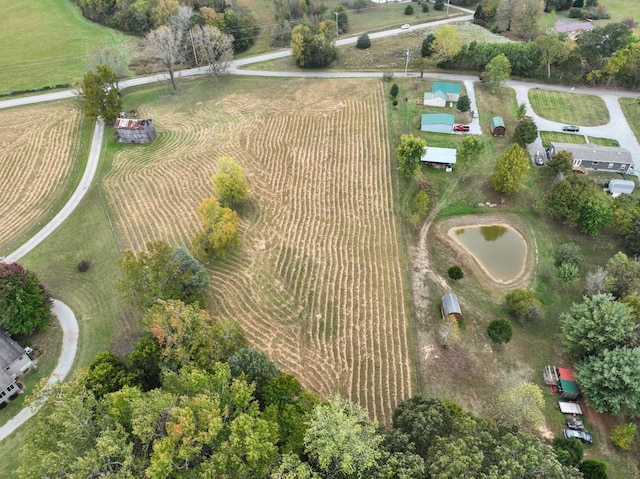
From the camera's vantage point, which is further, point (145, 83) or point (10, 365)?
point (145, 83)

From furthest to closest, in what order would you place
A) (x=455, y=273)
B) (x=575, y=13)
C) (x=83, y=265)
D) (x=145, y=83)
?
(x=575, y=13), (x=145, y=83), (x=83, y=265), (x=455, y=273)

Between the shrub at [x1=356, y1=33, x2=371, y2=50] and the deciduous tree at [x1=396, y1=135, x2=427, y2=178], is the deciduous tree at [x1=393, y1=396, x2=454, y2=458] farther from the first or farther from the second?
the shrub at [x1=356, y1=33, x2=371, y2=50]

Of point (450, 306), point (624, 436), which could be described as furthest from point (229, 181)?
point (624, 436)

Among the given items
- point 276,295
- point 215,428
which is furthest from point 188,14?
point 215,428

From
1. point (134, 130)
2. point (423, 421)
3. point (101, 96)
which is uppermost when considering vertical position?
point (101, 96)

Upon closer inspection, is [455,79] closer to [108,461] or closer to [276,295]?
[276,295]

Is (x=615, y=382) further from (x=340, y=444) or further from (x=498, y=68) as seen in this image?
(x=498, y=68)

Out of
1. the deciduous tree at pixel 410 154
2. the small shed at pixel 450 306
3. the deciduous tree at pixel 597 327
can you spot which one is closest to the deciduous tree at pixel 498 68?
the deciduous tree at pixel 410 154
